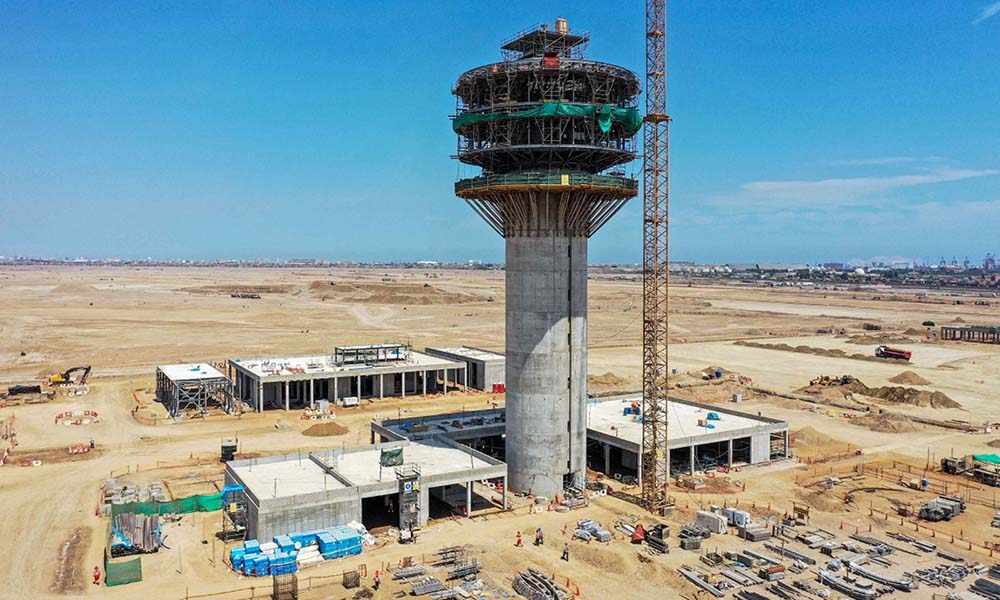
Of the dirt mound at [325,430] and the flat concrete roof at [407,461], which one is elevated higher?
the flat concrete roof at [407,461]

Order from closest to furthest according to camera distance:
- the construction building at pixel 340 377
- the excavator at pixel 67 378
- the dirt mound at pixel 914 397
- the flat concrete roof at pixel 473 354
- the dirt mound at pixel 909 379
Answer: the construction building at pixel 340 377, the dirt mound at pixel 914 397, the excavator at pixel 67 378, the flat concrete roof at pixel 473 354, the dirt mound at pixel 909 379

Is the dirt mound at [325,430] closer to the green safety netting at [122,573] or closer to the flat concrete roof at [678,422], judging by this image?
the flat concrete roof at [678,422]

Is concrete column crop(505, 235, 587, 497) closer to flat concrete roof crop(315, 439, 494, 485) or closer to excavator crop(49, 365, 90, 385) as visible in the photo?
flat concrete roof crop(315, 439, 494, 485)

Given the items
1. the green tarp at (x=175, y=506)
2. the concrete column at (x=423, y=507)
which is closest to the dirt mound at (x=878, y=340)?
the concrete column at (x=423, y=507)

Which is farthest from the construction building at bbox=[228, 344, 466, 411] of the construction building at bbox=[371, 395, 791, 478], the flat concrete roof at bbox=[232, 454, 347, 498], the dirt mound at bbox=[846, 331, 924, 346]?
the dirt mound at bbox=[846, 331, 924, 346]

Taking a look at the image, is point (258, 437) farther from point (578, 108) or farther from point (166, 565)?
point (578, 108)

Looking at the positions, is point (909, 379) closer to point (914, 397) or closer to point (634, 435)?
point (914, 397)
